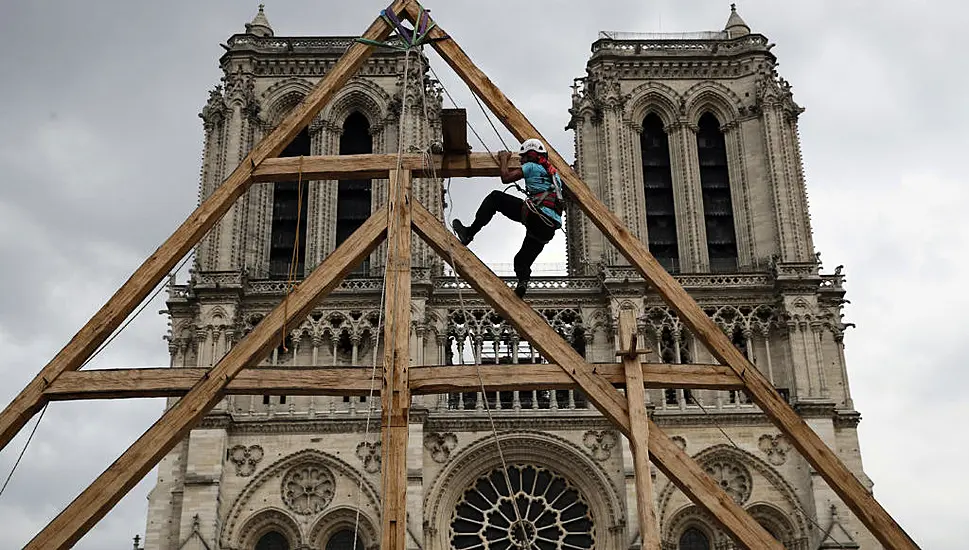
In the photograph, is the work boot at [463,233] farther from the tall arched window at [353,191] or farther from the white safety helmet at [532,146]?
the tall arched window at [353,191]

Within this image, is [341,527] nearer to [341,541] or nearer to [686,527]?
[341,541]

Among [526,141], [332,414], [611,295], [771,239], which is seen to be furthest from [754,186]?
[526,141]

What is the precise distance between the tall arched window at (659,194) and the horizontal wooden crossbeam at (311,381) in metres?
24.0

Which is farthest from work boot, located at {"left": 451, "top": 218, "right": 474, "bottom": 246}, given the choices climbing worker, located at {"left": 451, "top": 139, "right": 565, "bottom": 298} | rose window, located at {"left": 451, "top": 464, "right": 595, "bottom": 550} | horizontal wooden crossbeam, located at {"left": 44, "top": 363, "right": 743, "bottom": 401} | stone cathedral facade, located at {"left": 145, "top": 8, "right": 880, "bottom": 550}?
rose window, located at {"left": 451, "top": 464, "right": 595, "bottom": 550}

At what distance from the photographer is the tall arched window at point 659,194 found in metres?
36.2

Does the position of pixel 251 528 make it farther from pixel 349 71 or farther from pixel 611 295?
pixel 349 71

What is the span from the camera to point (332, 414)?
31.9 meters

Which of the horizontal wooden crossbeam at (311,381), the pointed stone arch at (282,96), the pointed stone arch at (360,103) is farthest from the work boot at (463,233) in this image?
the pointed stone arch at (282,96)

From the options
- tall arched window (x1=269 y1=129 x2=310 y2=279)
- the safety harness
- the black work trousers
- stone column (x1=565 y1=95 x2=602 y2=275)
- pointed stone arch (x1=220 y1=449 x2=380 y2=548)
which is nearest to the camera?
the safety harness

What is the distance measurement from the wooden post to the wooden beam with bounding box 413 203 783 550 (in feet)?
0.36

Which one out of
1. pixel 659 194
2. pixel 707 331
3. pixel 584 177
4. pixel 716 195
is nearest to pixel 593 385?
pixel 707 331

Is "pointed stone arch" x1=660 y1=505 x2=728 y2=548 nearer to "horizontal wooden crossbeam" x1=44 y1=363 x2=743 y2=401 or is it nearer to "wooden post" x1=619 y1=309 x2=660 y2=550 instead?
"horizontal wooden crossbeam" x1=44 y1=363 x2=743 y2=401

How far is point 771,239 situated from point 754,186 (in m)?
2.09

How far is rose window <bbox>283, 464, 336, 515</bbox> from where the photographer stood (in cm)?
3083
